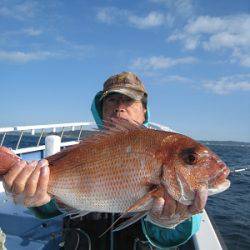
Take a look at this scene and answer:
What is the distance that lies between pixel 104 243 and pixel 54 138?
389cm

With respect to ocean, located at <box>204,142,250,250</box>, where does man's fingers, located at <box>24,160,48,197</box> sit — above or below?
above

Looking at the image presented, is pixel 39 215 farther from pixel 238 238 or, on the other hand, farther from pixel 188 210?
pixel 238 238

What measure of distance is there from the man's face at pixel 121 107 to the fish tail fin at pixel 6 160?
1393 mm

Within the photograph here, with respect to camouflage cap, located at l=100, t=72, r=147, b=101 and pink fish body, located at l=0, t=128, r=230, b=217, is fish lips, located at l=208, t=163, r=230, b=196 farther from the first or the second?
camouflage cap, located at l=100, t=72, r=147, b=101

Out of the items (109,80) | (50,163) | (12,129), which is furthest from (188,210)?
(12,129)

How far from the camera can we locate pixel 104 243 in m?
3.93

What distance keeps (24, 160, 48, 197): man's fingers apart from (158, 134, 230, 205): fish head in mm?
916

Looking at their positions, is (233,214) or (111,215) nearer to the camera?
(111,215)

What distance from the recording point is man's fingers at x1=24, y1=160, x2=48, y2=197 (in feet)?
9.78

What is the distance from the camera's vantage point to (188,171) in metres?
2.85

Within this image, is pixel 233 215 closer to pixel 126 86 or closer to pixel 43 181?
pixel 126 86

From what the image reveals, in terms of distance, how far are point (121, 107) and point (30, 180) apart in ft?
4.84

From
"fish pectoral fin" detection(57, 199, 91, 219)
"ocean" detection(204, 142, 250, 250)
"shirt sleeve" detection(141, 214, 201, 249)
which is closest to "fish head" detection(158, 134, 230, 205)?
"fish pectoral fin" detection(57, 199, 91, 219)

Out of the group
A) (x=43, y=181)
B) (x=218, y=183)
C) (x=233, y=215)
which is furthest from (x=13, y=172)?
(x=233, y=215)
